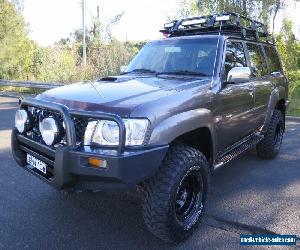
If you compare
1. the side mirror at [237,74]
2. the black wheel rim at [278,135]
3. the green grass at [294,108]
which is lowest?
the green grass at [294,108]

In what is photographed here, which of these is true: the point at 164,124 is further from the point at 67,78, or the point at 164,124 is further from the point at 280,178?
the point at 67,78

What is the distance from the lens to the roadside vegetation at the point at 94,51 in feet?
41.2

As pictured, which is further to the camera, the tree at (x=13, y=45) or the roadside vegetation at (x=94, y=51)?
the tree at (x=13, y=45)

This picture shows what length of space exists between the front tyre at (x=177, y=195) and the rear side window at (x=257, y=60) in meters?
2.14

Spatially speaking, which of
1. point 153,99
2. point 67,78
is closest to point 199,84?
point 153,99

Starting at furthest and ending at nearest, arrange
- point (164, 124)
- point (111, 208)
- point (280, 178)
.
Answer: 1. point (280, 178)
2. point (111, 208)
3. point (164, 124)

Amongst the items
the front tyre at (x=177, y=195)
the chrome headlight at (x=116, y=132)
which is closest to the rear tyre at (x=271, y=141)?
the front tyre at (x=177, y=195)

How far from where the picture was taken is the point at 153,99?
3.28m

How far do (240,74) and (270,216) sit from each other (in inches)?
59.0

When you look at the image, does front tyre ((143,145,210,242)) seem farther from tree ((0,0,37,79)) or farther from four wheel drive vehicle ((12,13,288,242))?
tree ((0,0,37,79))

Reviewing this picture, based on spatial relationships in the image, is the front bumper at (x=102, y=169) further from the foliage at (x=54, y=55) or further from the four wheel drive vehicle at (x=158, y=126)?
the foliage at (x=54, y=55)

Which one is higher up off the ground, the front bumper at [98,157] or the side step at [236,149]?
the front bumper at [98,157]

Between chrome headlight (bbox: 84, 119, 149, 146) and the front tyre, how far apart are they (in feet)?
1.32

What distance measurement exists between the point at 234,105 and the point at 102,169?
6.77ft
